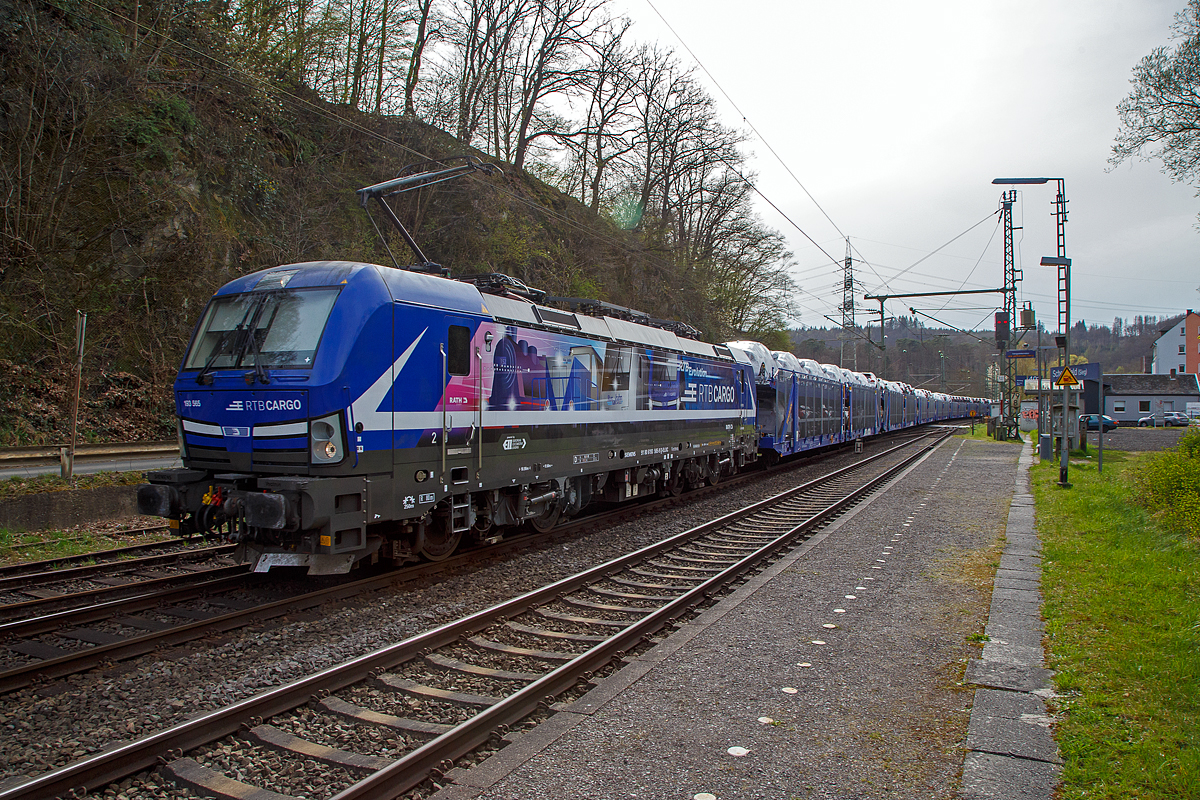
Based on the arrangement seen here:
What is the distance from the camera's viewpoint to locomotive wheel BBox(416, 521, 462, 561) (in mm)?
8560

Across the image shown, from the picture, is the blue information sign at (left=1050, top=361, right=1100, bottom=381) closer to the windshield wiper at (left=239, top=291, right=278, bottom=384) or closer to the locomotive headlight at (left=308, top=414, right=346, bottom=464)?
A: the locomotive headlight at (left=308, top=414, right=346, bottom=464)

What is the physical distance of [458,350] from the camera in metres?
8.05

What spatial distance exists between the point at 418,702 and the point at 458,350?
4192 mm

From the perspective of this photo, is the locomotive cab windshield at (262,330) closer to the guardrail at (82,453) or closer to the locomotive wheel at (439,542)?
the locomotive wheel at (439,542)

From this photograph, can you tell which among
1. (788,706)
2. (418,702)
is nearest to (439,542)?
(418,702)

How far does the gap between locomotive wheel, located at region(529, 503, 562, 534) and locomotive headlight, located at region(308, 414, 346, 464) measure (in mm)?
4426

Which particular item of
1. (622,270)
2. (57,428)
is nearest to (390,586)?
(57,428)

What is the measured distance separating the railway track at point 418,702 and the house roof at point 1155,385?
7021 centimetres

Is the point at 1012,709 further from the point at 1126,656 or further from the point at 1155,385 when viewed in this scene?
the point at 1155,385

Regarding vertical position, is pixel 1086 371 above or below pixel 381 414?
above

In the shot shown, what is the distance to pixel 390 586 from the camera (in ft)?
25.3

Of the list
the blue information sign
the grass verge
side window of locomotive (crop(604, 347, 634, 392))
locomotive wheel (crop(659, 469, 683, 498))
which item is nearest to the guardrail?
the grass verge

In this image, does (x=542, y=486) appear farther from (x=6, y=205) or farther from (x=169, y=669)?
(x=6, y=205)

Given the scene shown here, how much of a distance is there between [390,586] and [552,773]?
4.41 metres
